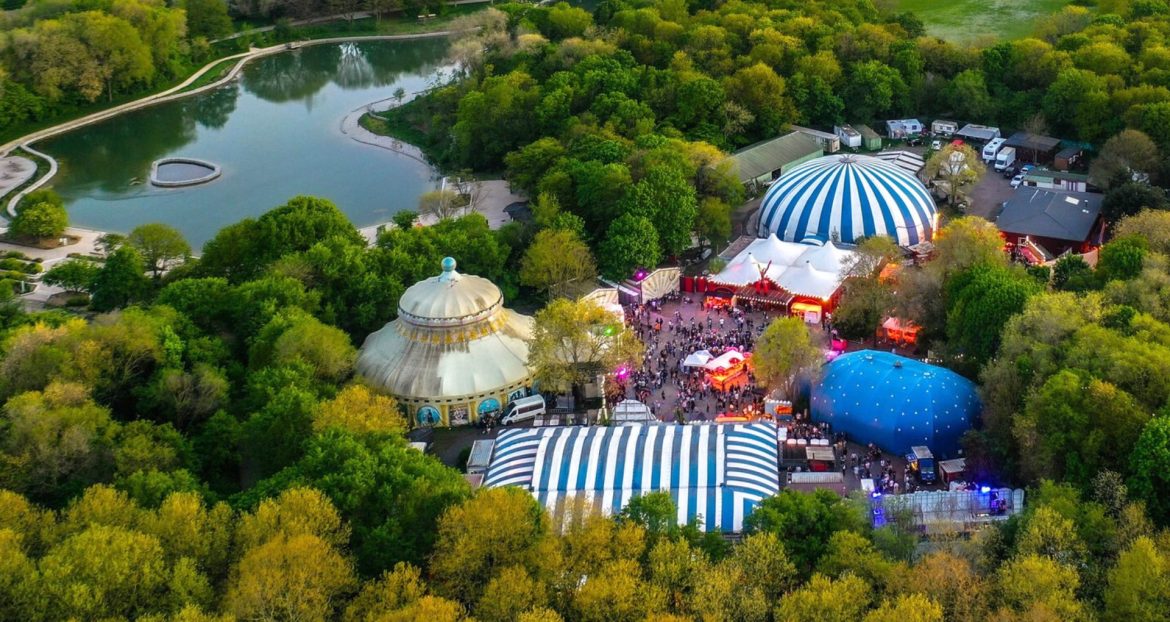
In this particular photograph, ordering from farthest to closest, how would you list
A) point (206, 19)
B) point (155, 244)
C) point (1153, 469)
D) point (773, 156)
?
point (206, 19) → point (773, 156) → point (155, 244) → point (1153, 469)

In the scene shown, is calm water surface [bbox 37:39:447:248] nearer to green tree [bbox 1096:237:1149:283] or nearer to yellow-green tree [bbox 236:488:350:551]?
yellow-green tree [bbox 236:488:350:551]

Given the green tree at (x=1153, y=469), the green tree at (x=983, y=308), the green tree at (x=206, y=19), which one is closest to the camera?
the green tree at (x=1153, y=469)

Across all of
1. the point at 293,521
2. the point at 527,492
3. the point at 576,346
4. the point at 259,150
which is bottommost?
the point at 259,150

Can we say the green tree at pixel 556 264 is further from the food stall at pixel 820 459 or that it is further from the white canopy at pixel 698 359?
the food stall at pixel 820 459

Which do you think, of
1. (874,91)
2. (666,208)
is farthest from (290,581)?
(874,91)

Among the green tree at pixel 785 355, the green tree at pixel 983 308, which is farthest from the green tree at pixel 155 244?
the green tree at pixel 983 308

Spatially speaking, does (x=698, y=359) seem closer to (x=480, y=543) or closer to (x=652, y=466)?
(x=652, y=466)

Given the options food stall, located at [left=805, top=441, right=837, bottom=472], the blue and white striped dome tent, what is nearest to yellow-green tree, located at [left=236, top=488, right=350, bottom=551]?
food stall, located at [left=805, top=441, right=837, bottom=472]
